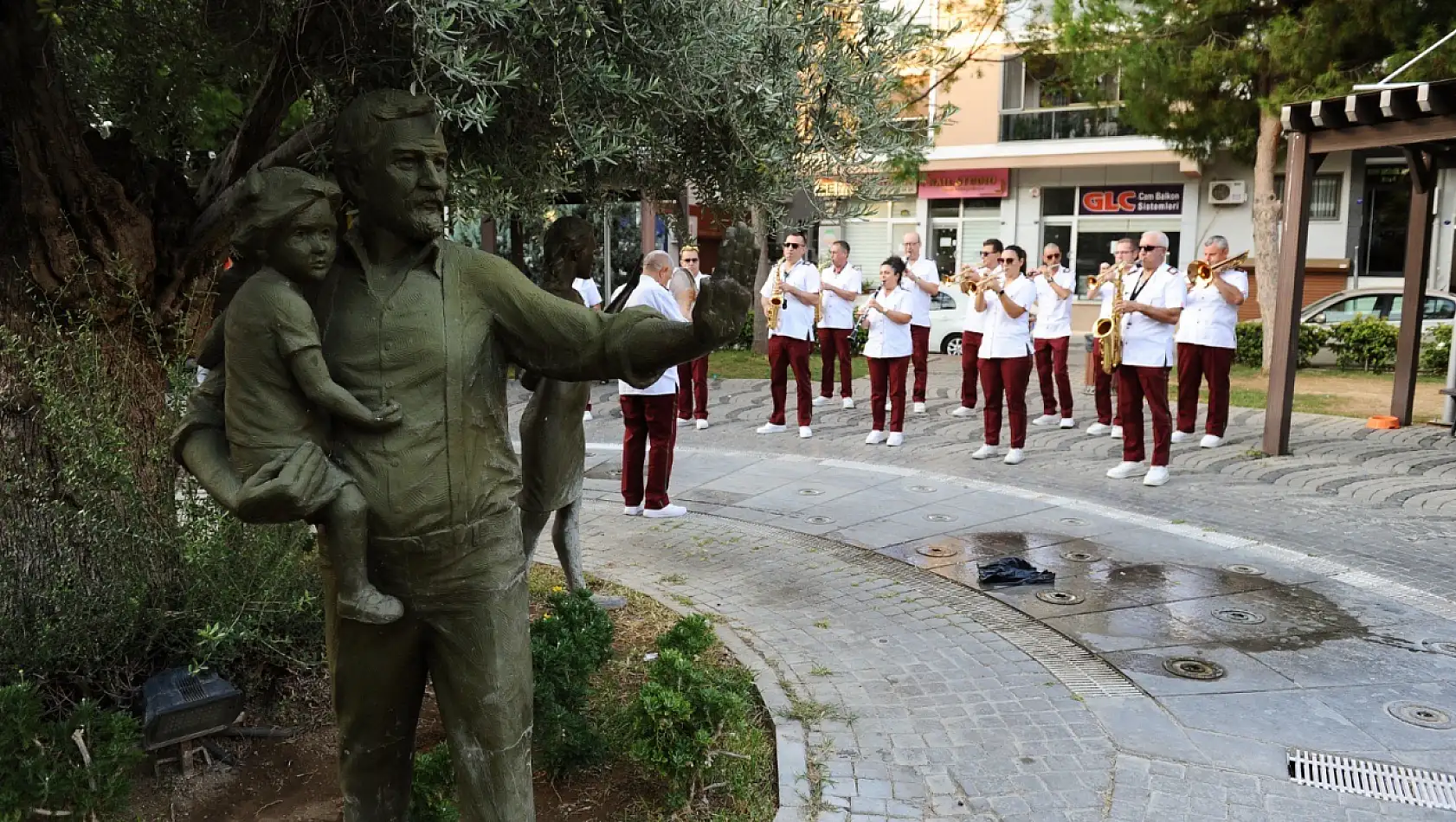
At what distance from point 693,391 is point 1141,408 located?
16.4 ft

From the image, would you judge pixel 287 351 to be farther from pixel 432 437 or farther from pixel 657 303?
pixel 657 303

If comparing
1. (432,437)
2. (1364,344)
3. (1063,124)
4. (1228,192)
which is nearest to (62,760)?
(432,437)

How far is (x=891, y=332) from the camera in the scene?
10930mm

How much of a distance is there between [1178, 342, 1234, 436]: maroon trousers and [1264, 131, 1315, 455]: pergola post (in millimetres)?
424

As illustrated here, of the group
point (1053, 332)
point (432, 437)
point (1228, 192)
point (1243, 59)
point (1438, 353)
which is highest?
point (1243, 59)

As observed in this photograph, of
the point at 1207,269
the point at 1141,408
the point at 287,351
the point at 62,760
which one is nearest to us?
the point at 287,351

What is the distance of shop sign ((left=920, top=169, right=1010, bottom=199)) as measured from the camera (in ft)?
88.8

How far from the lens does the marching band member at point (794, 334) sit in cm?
1161

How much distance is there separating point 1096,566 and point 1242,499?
98.0 inches

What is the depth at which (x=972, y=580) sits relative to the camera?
661cm

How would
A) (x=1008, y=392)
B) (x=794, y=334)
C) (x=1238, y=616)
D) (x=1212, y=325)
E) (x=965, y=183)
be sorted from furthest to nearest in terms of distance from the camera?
(x=965, y=183), (x=794, y=334), (x=1212, y=325), (x=1008, y=392), (x=1238, y=616)

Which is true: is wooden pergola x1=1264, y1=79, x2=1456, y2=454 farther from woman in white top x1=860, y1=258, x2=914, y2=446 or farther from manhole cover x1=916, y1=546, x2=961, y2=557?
manhole cover x1=916, y1=546, x2=961, y2=557

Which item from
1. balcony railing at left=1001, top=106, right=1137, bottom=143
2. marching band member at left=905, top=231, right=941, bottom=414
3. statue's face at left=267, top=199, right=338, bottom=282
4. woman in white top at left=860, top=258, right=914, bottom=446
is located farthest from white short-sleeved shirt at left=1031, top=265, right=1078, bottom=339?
balcony railing at left=1001, top=106, right=1137, bottom=143

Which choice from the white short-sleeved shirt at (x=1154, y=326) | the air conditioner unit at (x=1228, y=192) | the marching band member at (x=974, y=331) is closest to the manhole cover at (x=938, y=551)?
the white short-sleeved shirt at (x=1154, y=326)
